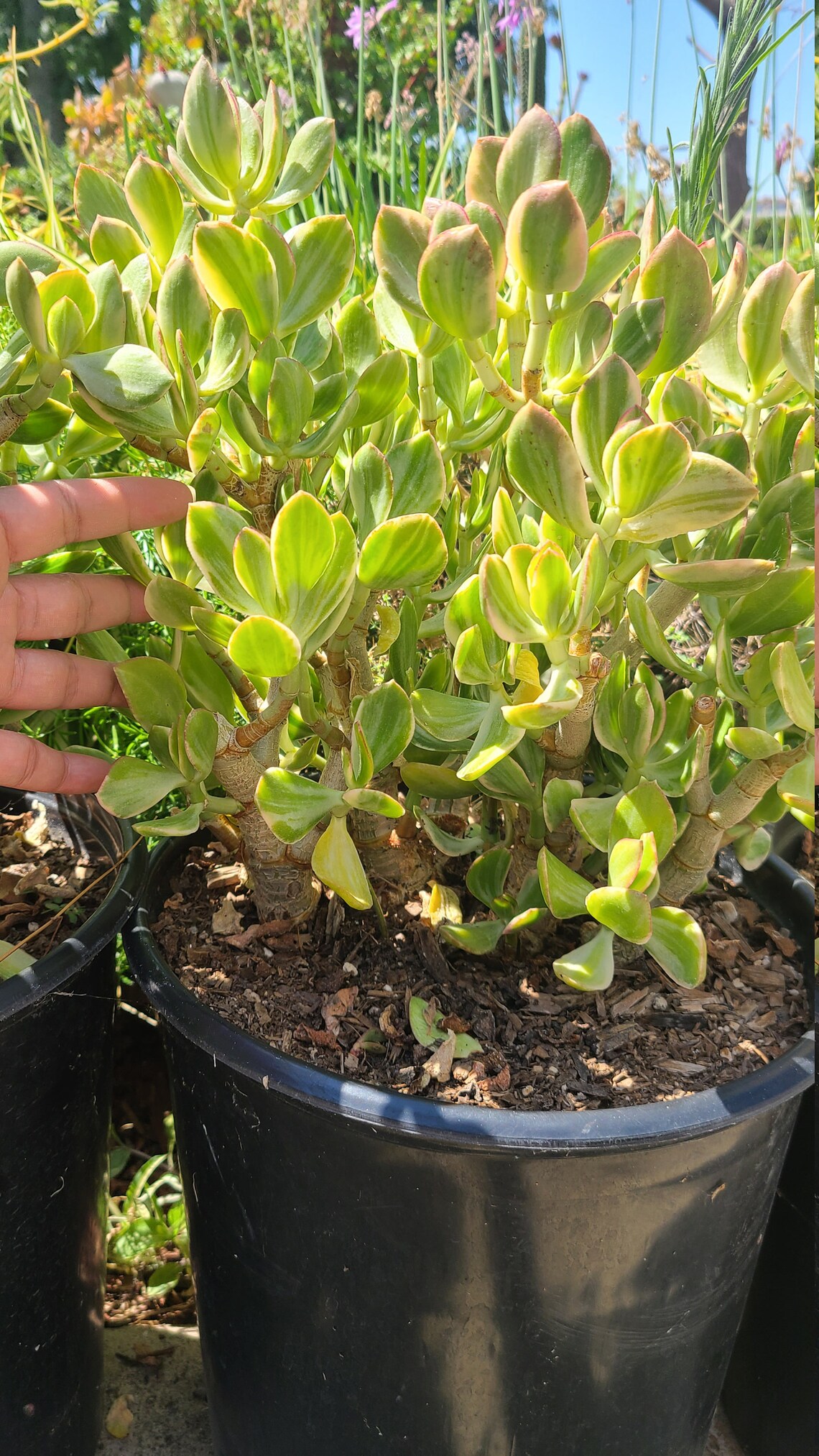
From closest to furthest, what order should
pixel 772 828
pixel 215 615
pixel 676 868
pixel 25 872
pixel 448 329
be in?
pixel 448 329 → pixel 215 615 → pixel 676 868 → pixel 25 872 → pixel 772 828

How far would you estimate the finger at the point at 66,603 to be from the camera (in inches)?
29.2

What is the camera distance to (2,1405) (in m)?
0.77

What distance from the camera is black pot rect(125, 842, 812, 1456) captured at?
0.60 meters

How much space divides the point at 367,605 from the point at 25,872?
0.41 metres

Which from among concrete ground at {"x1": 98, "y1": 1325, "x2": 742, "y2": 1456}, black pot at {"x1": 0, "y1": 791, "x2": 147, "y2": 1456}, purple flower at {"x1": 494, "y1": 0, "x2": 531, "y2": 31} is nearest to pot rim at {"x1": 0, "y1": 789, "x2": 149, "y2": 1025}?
black pot at {"x1": 0, "y1": 791, "x2": 147, "y2": 1456}

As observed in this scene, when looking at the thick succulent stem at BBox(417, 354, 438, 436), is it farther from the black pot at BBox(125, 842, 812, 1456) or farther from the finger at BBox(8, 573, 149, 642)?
the black pot at BBox(125, 842, 812, 1456)

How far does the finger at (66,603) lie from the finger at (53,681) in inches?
0.8

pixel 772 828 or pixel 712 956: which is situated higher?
pixel 712 956

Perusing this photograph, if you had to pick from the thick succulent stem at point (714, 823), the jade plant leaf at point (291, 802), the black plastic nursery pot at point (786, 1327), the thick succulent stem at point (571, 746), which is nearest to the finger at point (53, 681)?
the jade plant leaf at point (291, 802)

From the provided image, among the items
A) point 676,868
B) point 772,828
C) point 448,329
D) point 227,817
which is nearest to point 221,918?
point 227,817

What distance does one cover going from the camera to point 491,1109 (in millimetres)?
580

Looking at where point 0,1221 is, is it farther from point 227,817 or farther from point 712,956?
point 712,956

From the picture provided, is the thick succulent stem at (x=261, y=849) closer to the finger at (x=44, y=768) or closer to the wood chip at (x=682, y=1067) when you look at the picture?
the finger at (x=44, y=768)

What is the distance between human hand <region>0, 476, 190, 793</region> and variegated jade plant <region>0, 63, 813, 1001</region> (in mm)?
33
